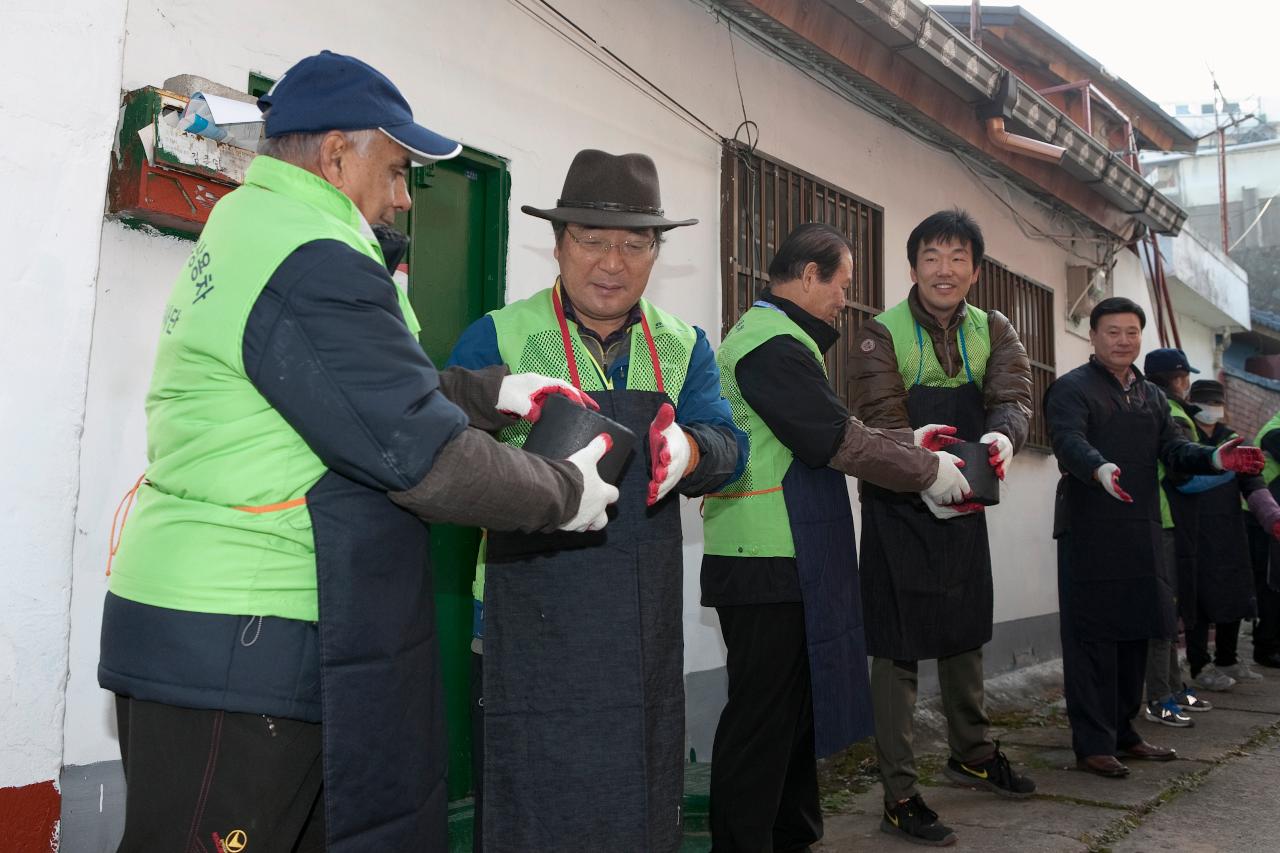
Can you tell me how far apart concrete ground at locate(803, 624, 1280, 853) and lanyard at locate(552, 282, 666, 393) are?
2.09 metres

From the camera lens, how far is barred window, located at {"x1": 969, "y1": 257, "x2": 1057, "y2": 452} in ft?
26.1

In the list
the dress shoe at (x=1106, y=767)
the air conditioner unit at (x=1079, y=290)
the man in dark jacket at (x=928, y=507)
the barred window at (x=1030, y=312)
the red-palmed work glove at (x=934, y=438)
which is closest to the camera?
the red-palmed work glove at (x=934, y=438)

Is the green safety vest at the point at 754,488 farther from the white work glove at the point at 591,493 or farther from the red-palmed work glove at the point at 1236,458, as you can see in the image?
the red-palmed work glove at the point at 1236,458

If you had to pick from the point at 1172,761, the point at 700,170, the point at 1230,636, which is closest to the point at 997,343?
the point at 700,170

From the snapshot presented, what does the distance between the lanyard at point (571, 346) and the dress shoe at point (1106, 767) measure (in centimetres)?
326

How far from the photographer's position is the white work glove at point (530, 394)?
2.10m

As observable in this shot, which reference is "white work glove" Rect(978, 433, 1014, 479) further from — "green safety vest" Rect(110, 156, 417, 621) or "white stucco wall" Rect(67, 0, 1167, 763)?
"green safety vest" Rect(110, 156, 417, 621)

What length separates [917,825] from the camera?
3.82 metres

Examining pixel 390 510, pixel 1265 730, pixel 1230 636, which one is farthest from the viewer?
pixel 1230 636

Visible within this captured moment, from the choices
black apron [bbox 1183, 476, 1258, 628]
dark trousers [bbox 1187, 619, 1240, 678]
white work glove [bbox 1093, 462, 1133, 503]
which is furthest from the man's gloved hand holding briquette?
dark trousers [bbox 1187, 619, 1240, 678]

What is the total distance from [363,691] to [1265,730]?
223 inches

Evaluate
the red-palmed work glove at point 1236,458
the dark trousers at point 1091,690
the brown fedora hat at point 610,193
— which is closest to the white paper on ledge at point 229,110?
the brown fedora hat at point 610,193

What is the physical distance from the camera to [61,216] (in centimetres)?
269

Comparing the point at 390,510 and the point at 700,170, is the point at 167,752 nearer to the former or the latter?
the point at 390,510
